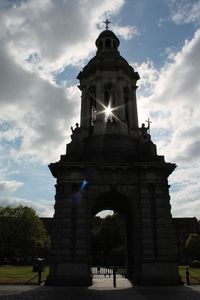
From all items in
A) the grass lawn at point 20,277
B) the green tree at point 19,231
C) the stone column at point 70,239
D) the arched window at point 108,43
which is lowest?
the grass lawn at point 20,277

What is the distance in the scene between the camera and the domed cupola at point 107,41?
124ft

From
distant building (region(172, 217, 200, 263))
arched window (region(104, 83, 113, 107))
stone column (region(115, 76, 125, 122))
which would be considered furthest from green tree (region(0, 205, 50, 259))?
distant building (region(172, 217, 200, 263))

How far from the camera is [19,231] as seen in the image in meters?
66.8

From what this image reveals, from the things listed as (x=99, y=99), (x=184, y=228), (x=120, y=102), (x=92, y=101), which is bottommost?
(x=184, y=228)

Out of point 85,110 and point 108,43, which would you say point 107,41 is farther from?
point 85,110

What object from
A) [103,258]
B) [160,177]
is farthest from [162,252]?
[103,258]

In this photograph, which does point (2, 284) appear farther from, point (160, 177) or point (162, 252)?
point (160, 177)

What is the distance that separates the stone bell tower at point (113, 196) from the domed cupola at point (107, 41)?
8.95 meters

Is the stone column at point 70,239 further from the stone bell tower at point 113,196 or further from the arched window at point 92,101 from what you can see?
the arched window at point 92,101

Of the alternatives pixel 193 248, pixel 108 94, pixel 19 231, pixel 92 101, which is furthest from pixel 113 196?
pixel 193 248

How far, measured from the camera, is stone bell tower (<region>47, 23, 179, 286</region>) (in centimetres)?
2545

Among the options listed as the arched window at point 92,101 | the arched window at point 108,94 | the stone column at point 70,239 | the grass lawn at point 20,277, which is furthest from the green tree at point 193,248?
the stone column at point 70,239

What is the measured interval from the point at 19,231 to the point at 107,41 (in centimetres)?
4458

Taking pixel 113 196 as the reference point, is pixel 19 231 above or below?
above
